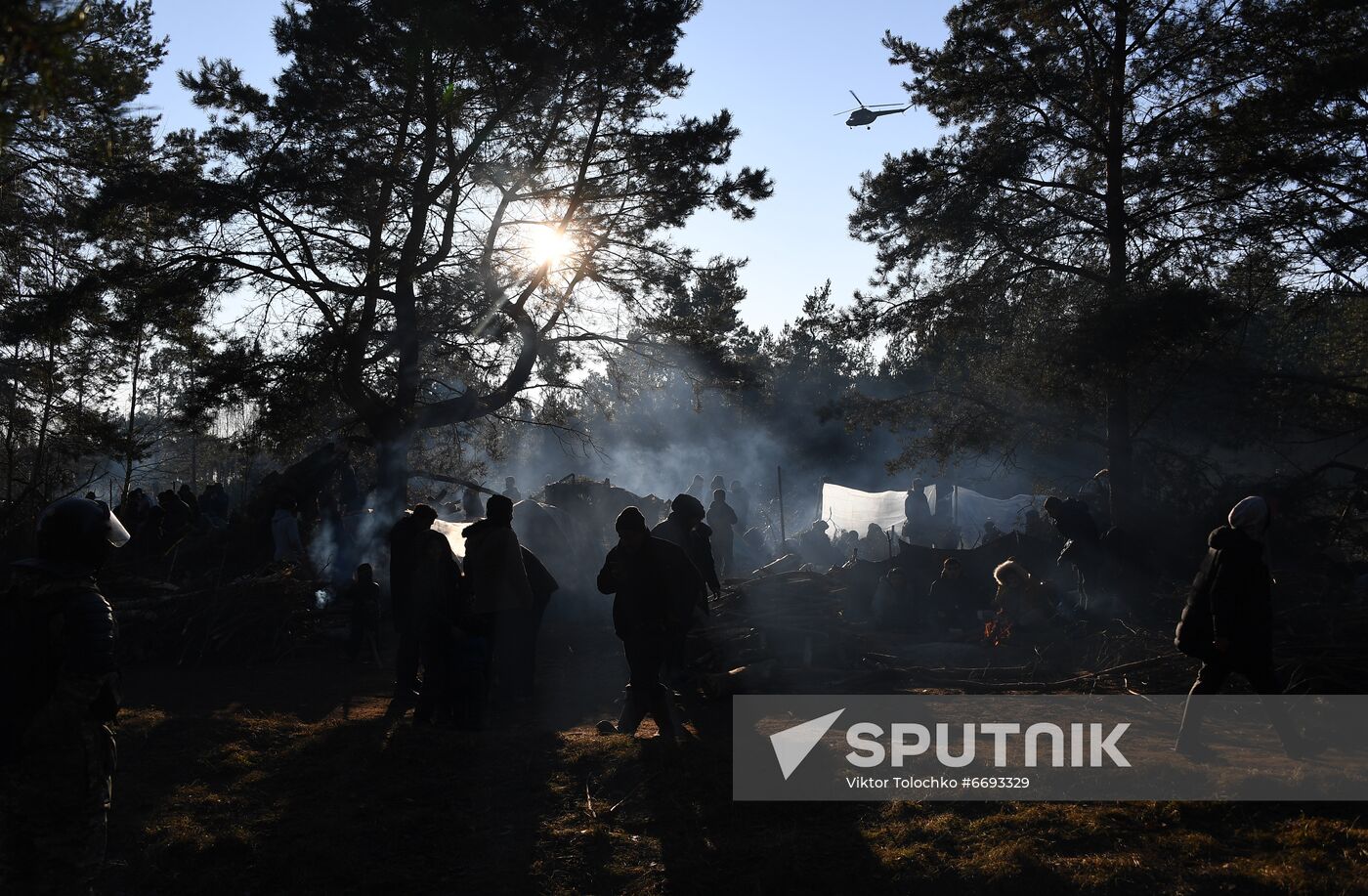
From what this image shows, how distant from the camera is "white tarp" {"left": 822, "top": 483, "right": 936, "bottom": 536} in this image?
21.3 m

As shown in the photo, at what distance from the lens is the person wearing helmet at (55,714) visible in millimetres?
3354

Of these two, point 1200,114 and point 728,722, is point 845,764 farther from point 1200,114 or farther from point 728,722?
point 1200,114

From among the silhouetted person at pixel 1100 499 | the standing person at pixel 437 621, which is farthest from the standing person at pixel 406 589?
the silhouetted person at pixel 1100 499

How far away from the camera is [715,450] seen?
145 feet

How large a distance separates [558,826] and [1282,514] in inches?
441

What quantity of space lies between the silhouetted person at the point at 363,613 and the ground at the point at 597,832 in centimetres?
396

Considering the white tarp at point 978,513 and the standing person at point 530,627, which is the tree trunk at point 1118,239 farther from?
the standing person at point 530,627

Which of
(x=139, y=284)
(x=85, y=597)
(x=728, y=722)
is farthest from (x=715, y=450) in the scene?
(x=85, y=597)

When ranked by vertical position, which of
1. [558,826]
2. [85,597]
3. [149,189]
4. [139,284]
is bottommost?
[558,826]

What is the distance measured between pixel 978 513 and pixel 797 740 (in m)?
15.3

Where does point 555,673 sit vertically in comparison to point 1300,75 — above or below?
below

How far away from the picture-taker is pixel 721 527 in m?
15.8

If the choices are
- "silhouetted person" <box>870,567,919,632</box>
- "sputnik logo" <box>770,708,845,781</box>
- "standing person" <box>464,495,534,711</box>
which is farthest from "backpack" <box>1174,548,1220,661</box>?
"silhouetted person" <box>870,567,919,632</box>

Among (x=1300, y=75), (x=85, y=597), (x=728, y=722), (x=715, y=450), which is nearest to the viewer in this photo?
(x=85, y=597)
